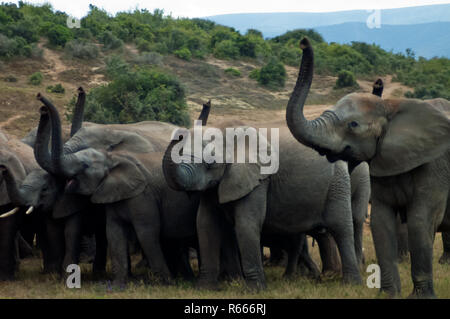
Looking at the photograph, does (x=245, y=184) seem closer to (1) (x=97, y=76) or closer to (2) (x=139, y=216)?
(2) (x=139, y=216)

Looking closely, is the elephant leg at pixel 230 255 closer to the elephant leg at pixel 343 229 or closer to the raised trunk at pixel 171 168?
the elephant leg at pixel 343 229

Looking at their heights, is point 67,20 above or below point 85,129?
above

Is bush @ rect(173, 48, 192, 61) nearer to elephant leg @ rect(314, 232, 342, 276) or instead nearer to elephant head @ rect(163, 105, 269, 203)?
elephant leg @ rect(314, 232, 342, 276)

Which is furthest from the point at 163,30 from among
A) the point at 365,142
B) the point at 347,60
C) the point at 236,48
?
the point at 365,142

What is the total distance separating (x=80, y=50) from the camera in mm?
31188

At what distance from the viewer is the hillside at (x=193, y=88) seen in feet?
78.2

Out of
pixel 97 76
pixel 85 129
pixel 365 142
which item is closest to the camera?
pixel 365 142

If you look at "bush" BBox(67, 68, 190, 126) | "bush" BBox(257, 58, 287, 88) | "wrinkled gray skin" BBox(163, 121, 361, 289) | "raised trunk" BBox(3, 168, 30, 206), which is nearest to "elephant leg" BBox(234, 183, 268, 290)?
"wrinkled gray skin" BBox(163, 121, 361, 289)

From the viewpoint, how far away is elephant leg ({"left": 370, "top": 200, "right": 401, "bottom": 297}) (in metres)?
6.32

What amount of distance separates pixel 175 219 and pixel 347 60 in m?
33.3

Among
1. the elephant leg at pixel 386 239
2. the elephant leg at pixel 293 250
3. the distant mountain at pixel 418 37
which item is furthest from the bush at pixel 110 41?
the distant mountain at pixel 418 37

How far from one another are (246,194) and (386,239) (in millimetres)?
1604

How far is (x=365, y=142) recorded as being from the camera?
6.01 metres

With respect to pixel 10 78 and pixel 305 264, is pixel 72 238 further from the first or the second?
pixel 10 78
